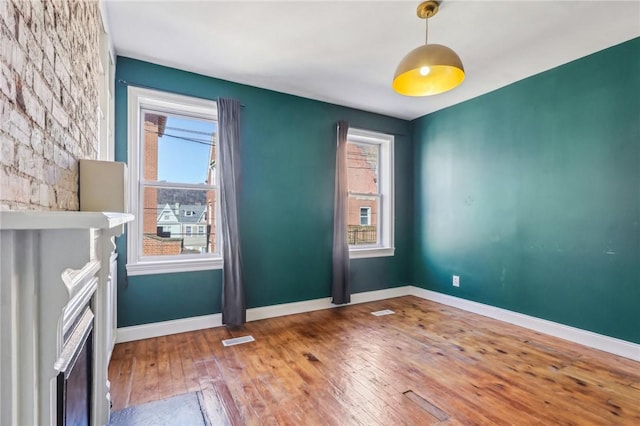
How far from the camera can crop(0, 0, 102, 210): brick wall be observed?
775 millimetres

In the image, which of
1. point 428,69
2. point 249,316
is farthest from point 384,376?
point 428,69

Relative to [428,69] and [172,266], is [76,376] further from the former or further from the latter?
[428,69]

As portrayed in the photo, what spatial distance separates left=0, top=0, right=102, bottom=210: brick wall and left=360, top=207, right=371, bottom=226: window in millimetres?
3401

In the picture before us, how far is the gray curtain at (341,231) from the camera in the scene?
392 cm

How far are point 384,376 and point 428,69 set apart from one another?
7.32 ft

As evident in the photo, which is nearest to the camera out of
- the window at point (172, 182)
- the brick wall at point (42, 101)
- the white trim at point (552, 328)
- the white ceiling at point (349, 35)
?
the brick wall at point (42, 101)

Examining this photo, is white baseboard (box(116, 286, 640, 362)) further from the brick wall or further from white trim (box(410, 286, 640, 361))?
the brick wall

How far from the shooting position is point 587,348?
276cm

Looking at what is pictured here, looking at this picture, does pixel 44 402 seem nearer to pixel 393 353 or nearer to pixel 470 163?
pixel 393 353

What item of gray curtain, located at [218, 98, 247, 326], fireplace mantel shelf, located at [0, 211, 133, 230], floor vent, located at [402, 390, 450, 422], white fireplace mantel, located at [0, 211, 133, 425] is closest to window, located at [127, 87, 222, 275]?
gray curtain, located at [218, 98, 247, 326]


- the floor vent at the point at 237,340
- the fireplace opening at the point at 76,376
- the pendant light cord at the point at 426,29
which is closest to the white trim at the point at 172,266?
the floor vent at the point at 237,340

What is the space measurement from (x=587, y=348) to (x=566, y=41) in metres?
2.67

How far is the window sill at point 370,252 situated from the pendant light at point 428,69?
7.72 ft

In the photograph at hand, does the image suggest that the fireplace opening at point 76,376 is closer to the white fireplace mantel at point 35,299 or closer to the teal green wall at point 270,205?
the white fireplace mantel at point 35,299
